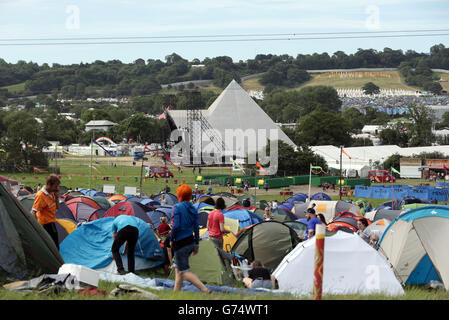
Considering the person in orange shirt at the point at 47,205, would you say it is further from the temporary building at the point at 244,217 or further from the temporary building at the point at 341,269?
the temporary building at the point at 244,217

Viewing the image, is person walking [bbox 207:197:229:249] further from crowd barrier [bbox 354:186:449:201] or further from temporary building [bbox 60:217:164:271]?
crowd barrier [bbox 354:186:449:201]

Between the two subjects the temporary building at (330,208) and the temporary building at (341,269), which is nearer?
the temporary building at (341,269)

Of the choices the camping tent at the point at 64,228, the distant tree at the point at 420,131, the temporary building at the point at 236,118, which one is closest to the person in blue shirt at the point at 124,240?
the camping tent at the point at 64,228

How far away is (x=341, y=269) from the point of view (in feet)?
23.4

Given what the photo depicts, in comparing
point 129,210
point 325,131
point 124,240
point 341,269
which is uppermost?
point 124,240

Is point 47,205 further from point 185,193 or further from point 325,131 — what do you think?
point 325,131

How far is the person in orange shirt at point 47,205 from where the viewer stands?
6934 mm

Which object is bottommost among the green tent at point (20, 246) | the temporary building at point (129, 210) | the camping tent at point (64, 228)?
the temporary building at point (129, 210)

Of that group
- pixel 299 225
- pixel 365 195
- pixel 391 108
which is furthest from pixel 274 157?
pixel 391 108

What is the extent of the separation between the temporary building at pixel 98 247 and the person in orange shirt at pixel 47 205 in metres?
1.07

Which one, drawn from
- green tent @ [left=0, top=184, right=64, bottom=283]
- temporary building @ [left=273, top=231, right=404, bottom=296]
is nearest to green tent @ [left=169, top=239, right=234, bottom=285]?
temporary building @ [left=273, top=231, right=404, bottom=296]

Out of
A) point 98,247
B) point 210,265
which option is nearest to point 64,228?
point 98,247

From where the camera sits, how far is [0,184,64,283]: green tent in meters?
6.01

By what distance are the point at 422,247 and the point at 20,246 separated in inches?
198
